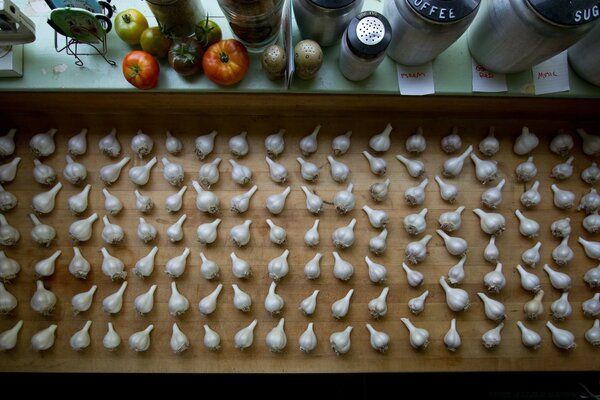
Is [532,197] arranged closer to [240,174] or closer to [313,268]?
[313,268]

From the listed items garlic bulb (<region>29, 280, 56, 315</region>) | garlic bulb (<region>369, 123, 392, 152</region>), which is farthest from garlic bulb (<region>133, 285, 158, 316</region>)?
garlic bulb (<region>369, 123, 392, 152</region>)

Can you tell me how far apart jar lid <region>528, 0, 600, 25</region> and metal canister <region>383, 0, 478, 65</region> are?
4.9 inches

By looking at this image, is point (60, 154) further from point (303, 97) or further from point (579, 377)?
point (579, 377)

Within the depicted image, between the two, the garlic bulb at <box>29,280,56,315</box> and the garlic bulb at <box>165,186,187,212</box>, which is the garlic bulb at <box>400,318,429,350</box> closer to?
the garlic bulb at <box>165,186,187,212</box>

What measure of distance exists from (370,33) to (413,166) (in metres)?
0.47

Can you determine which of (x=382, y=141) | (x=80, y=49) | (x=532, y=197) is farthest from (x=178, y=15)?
(x=532, y=197)

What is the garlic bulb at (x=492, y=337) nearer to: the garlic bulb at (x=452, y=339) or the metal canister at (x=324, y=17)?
the garlic bulb at (x=452, y=339)

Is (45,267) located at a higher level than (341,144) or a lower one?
lower

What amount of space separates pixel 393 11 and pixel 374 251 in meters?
0.64

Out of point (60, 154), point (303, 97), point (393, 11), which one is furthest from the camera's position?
point (60, 154)

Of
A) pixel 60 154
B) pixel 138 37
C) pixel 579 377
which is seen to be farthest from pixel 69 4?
pixel 579 377

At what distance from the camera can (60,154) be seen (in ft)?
4.17

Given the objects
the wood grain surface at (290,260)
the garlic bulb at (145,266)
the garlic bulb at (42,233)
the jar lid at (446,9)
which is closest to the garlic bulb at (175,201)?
the wood grain surface at (290,260)

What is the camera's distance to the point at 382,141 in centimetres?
126
